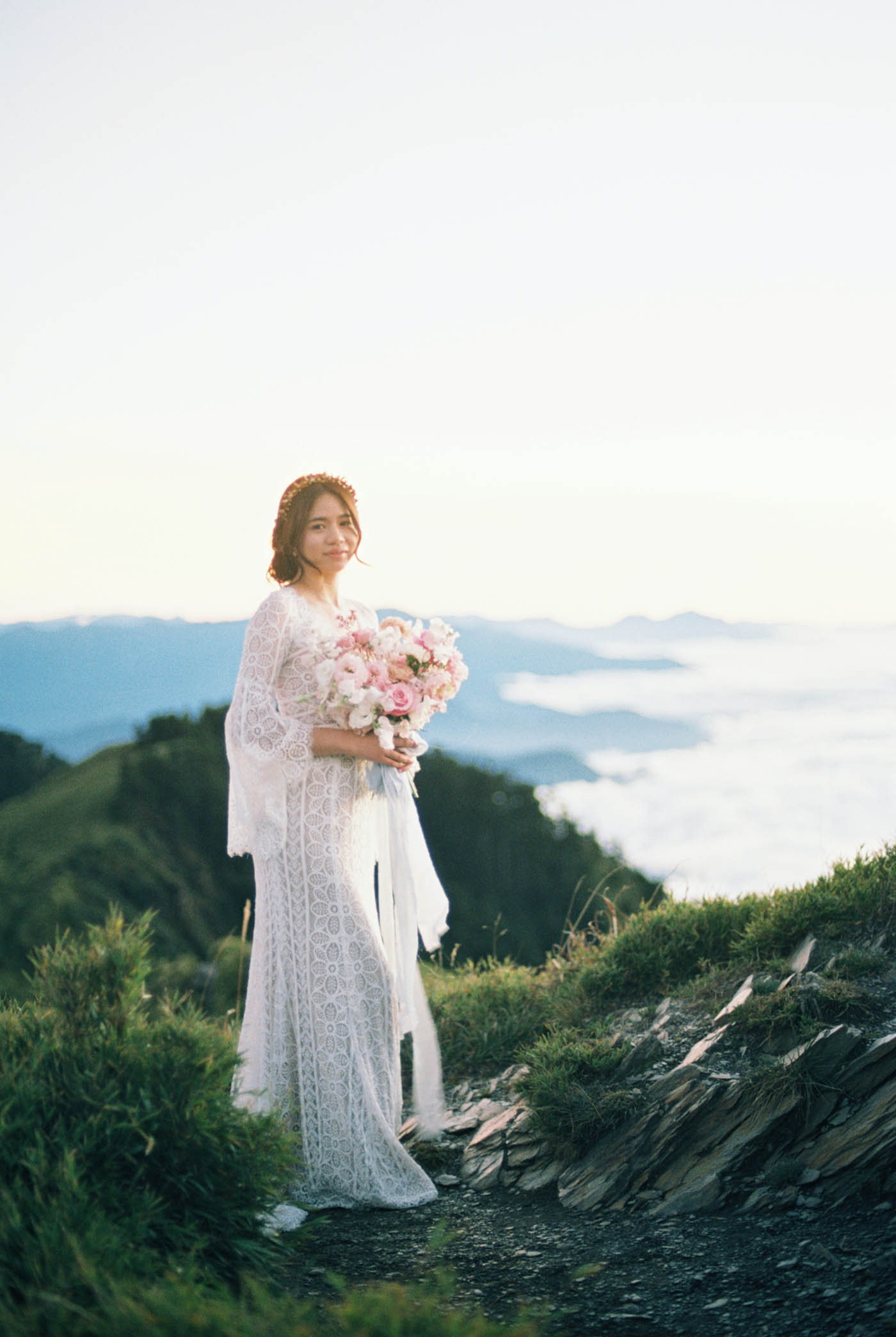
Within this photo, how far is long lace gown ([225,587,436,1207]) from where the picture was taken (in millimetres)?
4609

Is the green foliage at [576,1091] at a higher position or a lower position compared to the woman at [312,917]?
lower

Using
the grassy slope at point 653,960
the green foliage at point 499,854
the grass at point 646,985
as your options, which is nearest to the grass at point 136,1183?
the grass at point 646,985

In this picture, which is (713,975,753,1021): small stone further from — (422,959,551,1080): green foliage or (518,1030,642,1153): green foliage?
(422,959,551,1080): green foliage

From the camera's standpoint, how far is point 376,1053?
478 centimetres

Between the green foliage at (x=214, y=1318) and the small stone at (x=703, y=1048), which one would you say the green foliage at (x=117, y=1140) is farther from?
the small stone at (x=703, y=1048)

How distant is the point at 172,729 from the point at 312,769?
1667cm

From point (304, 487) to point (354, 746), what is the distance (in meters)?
1.28

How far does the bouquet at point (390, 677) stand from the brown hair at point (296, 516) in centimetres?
49

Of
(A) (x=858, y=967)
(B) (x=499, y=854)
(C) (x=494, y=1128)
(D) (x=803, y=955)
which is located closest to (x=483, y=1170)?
(C) (x=494, y=1128)

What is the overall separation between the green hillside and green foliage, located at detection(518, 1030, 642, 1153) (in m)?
11.9

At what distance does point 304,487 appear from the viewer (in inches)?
194

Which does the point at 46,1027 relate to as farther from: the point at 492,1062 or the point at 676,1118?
the point at 492,1062

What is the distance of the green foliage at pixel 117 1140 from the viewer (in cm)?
285

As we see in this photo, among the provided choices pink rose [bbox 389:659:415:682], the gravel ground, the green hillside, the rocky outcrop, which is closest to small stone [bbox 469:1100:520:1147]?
the rocky outcrop
